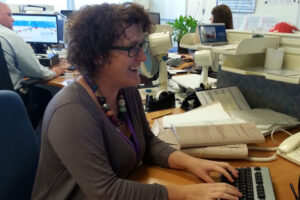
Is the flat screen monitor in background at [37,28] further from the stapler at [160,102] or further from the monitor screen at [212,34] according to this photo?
the monitor screen at [212,34]

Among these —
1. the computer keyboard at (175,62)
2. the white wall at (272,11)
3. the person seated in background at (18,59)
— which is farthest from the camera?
the white wall at (272,11)

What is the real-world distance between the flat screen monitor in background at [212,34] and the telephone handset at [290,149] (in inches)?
24.7

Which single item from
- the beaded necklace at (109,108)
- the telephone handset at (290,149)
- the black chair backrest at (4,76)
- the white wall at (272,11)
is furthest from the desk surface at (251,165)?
the white wall at (272,11)

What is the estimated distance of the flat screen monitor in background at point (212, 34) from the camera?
1407mm

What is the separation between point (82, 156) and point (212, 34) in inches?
39.8

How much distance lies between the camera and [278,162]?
102cm

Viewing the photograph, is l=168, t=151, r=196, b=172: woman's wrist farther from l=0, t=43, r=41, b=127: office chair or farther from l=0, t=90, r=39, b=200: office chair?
l=0, t=43, r=41, b=127: office chair

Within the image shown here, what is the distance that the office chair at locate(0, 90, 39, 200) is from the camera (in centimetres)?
90

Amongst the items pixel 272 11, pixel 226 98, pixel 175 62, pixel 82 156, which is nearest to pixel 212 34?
pixel 226 98

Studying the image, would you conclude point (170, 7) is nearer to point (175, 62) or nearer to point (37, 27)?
point (175, 62)

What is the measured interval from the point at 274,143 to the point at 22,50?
196 centimetres

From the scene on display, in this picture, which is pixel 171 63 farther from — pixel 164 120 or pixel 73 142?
pixel 73 142

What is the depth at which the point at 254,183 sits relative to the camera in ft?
2.79

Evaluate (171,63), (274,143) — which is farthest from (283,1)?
(274,143)
